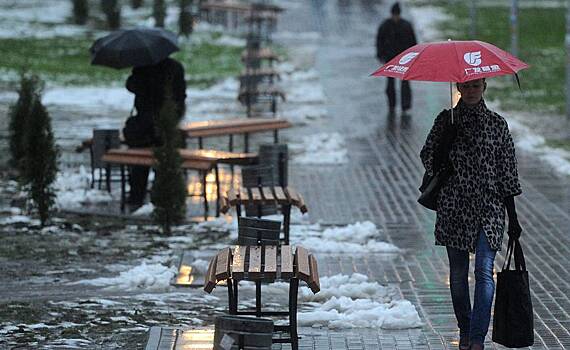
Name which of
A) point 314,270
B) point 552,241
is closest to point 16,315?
point 314,270

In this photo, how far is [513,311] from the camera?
23.7 ft

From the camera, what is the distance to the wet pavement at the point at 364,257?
8.52 m

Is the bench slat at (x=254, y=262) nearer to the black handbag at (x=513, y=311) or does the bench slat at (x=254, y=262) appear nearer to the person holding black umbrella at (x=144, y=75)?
the black handbag at (x=513, y=311)

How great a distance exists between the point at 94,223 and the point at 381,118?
8.55 meters

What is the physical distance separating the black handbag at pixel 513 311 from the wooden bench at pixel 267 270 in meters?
0.99

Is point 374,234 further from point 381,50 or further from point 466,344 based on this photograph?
point 381,50

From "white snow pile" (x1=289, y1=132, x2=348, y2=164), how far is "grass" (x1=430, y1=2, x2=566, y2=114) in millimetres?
4248

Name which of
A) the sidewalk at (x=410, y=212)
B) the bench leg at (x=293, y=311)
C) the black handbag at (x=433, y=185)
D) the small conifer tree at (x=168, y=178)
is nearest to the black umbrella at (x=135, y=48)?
the small conifer tree at (x=168, y=178)

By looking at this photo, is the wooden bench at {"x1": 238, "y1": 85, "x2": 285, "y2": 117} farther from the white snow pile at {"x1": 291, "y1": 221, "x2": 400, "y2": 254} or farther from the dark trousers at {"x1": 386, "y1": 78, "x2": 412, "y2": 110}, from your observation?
the white snow pile at {"x1": 291, "y1": 221, "x2": 400, "y2": 254}

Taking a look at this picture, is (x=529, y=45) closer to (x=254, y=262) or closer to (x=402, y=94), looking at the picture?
(x=402, y=94)

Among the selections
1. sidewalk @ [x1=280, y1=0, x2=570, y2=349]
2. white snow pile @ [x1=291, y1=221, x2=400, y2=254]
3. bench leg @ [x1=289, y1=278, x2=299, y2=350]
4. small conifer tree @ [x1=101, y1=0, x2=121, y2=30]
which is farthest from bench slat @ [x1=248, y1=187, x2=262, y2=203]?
small conifer tree @ [x1=101, y1=0, x2=121, y2=30]

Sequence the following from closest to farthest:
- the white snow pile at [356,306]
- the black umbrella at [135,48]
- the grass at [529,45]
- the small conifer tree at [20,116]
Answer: the white snow pile at [356,306], the black umbrella at [135,48], the small conifer tree at [20,116], the grass at [529,45]

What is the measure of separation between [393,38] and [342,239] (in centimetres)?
945

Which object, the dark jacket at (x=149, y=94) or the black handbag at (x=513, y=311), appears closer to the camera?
the black handbag at (x=513, y=311)
